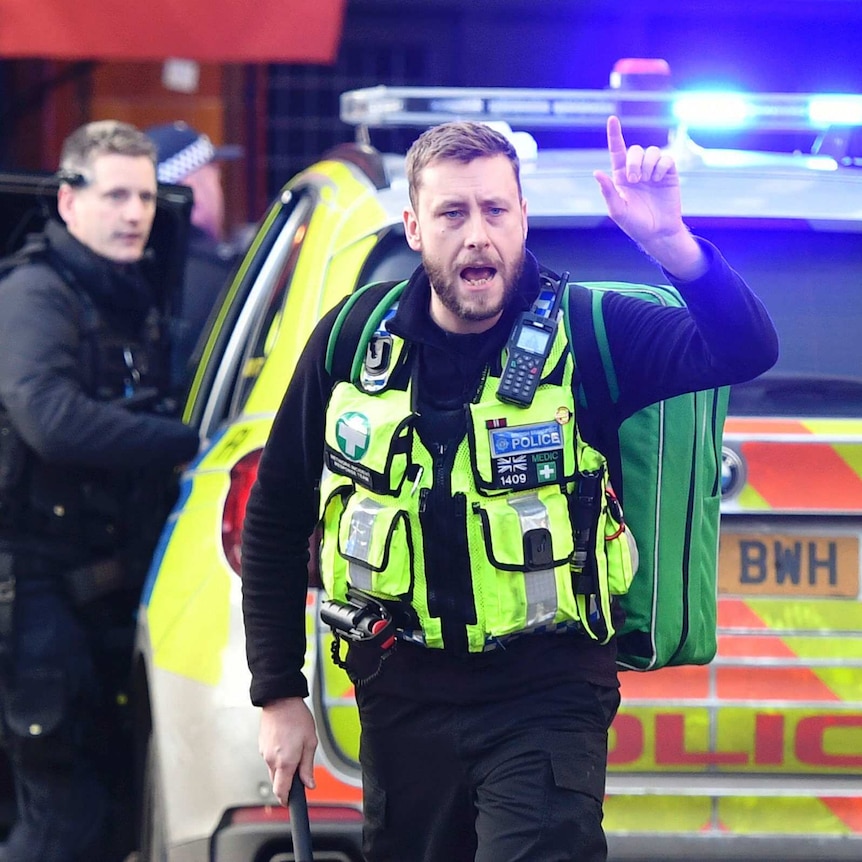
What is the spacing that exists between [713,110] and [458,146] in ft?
3.75

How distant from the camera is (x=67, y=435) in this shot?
402cm

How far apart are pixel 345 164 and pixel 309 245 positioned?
0.36m

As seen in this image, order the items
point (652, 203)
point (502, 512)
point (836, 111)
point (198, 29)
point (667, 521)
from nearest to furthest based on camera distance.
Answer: point (652, 203) < point (502, 512) < point (667, 521) < point (836, 111) < point (198, 29)

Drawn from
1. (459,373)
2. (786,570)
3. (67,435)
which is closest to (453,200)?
(459,373)

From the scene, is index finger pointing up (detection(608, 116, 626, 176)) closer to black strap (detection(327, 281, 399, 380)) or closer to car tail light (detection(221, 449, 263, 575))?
black strap (detection(327, 281, 399, 380))

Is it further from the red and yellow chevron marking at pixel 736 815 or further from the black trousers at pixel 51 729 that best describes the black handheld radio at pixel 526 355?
the black trousers at pixel 51 729

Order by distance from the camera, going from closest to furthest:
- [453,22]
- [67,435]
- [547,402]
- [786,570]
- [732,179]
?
[547,402], [786,570], [732,179], [67,435], [453,22]

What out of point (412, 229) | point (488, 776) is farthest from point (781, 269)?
point (488, 776)

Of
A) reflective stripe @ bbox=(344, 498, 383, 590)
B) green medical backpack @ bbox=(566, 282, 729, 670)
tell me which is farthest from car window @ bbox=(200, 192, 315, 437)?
green medical backpack @ bbox=(566, 282, 729, 670)

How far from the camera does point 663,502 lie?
114 inches

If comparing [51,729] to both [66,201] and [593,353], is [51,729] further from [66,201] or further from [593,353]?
[593,353]

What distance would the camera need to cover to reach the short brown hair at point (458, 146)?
2820mm

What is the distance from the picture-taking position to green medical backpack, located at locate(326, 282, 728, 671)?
288 cm

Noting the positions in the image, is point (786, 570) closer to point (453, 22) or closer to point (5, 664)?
point (5, 664)
